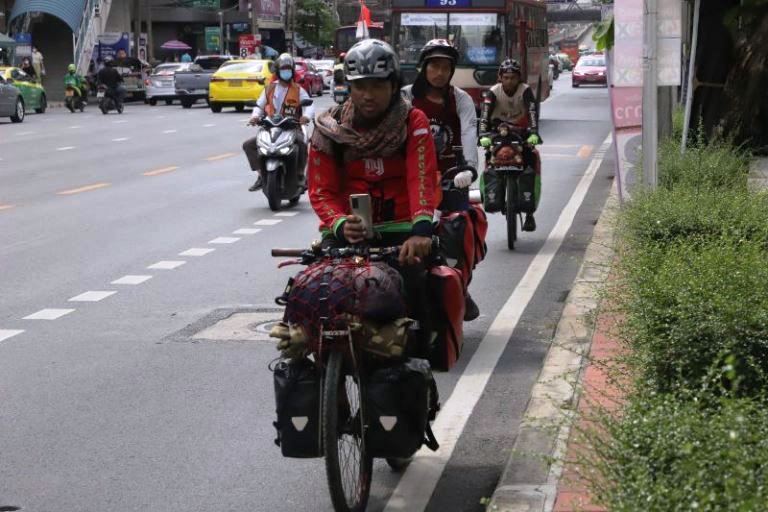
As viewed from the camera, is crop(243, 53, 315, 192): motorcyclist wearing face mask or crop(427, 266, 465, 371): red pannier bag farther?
crop(243, 53, 315, 192): motorcyclist wearing face mask

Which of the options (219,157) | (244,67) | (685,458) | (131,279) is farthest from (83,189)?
(244,67)

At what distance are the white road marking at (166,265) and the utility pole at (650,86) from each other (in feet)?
13.2

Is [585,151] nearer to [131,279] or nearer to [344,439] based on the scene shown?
[131,279]

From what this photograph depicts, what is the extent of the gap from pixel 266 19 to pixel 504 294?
73127 millimetres

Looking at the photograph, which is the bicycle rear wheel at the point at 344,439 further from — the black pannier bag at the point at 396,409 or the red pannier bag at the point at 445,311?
the red pannier bag at the point at 445,311

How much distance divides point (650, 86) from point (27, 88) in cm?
3318

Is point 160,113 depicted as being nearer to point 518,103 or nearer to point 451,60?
point 518,103

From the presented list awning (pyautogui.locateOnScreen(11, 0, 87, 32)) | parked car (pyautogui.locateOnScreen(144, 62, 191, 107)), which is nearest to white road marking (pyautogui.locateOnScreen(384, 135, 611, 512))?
parked car (pyautogui.locateOnScreen(144, 62, 191, 107))

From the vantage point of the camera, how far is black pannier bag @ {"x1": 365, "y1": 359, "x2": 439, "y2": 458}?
5.39 m

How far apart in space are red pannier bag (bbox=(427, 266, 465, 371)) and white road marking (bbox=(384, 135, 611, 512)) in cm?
53

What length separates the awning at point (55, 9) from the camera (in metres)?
58.4

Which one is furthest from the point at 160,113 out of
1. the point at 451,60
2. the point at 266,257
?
the point at 451,60

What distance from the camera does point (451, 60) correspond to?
8.70 metres

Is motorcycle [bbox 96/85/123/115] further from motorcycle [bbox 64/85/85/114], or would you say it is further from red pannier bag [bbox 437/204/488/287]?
red pannier bag [bbox 437/204/488/287]
